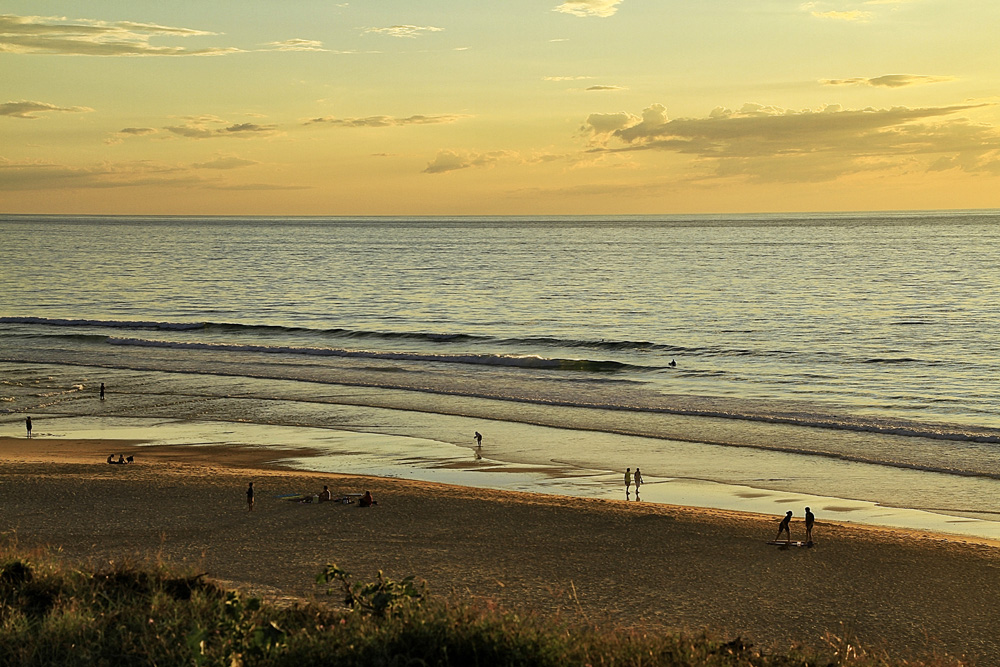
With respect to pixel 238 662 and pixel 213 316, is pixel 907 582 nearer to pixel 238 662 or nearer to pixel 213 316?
pixel 238 662

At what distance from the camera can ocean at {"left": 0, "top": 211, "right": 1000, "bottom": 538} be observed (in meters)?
26.1

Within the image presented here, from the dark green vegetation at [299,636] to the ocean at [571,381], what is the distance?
12963mm

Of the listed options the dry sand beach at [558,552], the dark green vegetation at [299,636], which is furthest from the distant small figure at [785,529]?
the dark green vegetation at [299,636]

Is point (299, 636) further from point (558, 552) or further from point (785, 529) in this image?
point (785, 529)

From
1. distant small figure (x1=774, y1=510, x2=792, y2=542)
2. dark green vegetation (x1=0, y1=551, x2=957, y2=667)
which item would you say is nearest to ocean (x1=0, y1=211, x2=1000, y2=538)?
distant small figure (x1=774, y1=510, x2=792, y2=542)

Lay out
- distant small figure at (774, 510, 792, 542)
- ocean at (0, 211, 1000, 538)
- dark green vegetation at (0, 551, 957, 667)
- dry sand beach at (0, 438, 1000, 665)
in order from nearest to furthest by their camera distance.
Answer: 1. dark green vegetation at (0, 551, 957, 667)
2. dry sand beach at (0, 438, 1000, 665)
3. distant small figure at (774, 510, 792, 542)
4. ocean at (0, 211, 1000, 538)

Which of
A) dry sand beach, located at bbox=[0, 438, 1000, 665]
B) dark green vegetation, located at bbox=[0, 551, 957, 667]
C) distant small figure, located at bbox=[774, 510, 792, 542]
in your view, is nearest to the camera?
dark green vegetation, located at bbox=[0, 551, 957, 667]

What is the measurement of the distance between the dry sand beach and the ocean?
2503 millimetres

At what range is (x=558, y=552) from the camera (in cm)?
1861

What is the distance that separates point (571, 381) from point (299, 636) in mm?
34032

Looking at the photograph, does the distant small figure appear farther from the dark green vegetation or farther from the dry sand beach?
the dark green vegetation

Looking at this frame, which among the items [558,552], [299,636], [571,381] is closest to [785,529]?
[558,552]

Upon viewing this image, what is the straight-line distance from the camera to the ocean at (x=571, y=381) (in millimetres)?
26141

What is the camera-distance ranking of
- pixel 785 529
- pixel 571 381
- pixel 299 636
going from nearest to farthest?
1. pixel 299 636
2. pixel 785 529
3. pixel 571 381
